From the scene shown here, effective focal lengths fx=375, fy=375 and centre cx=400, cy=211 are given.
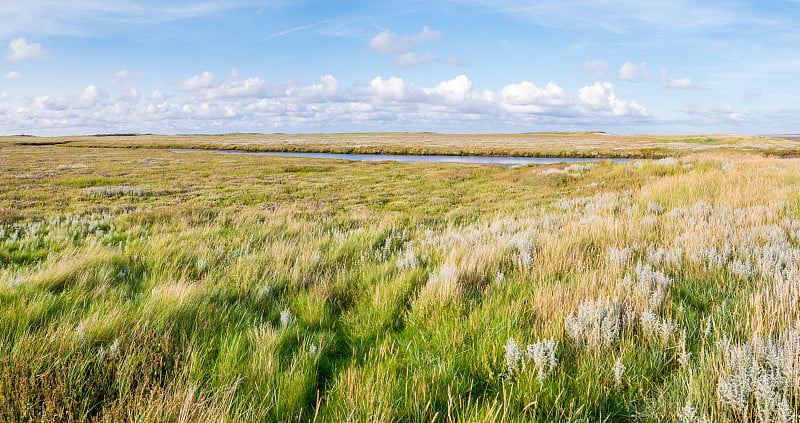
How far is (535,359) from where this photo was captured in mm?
2061

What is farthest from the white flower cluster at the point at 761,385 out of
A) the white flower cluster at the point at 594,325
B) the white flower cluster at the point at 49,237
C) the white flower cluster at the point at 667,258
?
the white flower cluster at the point at 49,237

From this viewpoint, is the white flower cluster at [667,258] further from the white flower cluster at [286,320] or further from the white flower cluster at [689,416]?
the white flower cluster at [286,320]

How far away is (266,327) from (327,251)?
285 cm

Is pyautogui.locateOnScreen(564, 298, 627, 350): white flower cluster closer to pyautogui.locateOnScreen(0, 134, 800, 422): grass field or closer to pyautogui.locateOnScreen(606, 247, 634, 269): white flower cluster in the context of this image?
pyautogui.locateOnScreen(0, 134, 800, 422): grass field

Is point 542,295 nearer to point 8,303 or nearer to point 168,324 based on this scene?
point 168,324

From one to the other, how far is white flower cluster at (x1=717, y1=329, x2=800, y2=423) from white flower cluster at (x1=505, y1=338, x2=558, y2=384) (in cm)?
72

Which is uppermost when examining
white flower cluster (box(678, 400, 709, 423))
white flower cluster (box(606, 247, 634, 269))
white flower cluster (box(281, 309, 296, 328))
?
white flower cluster (box(606, 247, 634, 269))

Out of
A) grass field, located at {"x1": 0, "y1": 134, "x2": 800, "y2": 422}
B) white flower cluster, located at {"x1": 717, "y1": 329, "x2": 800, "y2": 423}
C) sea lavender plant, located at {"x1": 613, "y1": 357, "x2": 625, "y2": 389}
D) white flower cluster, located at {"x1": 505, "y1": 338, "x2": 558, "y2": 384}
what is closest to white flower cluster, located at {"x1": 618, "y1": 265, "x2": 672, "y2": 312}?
grass field, located at {"x1": 0, "y1": 134, "x2": 800, "y2": 422}

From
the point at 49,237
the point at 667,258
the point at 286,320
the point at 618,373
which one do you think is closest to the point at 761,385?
the point at 618,373

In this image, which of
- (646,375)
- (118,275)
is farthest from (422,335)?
(118,275)

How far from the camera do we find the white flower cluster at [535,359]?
205cm

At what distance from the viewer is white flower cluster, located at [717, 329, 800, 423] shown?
1646 millimetres

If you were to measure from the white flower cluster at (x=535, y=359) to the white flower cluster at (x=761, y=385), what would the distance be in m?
0.72

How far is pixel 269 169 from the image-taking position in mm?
35000
